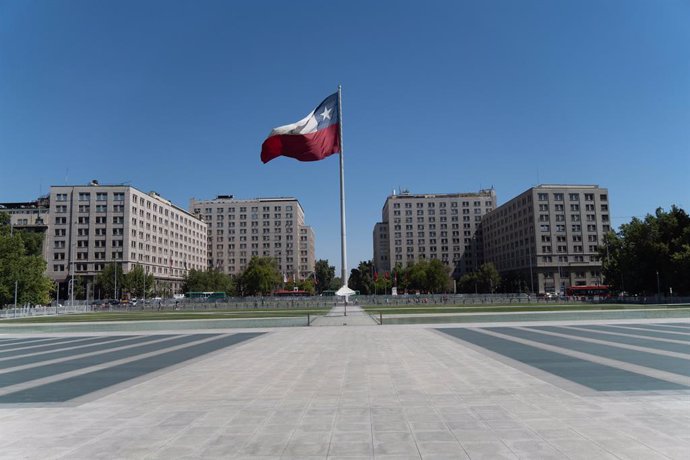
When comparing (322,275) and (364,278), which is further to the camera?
(322,275)

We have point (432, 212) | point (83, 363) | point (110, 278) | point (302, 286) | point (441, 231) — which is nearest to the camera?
point (83, 363)

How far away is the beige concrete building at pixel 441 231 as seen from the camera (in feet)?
549

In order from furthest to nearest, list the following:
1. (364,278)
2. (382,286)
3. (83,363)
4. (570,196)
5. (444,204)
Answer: (444,204)
(364,278)
(382,286)
(570,196)
(83,363)

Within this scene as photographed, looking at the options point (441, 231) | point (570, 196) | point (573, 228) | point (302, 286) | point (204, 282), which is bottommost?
point (302, 286)

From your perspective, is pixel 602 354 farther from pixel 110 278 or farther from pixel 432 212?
pixel 432 212

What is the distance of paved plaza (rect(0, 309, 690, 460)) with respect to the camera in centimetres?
611

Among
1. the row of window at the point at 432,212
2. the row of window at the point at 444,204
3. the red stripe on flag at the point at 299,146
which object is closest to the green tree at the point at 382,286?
the row of window at the point at 432,212

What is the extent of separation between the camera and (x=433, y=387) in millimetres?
9836

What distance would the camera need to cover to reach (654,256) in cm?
7275

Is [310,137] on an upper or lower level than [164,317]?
upper

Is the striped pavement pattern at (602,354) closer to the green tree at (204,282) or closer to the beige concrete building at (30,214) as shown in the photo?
the green tree at (204,282)

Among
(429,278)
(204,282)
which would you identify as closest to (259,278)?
(204,282)

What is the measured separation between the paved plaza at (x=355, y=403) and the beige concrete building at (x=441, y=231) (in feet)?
497

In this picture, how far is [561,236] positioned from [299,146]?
110363 millimetres
